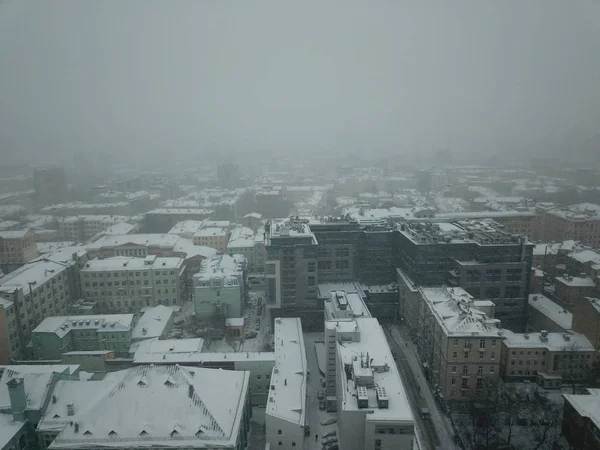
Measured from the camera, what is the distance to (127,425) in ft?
42.5

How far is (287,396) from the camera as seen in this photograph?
607 inches

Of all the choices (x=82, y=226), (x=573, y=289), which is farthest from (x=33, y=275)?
(x=573, y=289)

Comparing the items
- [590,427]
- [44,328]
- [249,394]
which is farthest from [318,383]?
[44,328]

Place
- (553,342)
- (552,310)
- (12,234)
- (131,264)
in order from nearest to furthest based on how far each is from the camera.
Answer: (553,342), (552,310), (131,264), (12,234)

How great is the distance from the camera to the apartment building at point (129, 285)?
26.1 metres

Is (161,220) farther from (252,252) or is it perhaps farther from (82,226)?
(252,252)

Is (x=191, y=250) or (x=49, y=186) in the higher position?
(x=49, y=186)

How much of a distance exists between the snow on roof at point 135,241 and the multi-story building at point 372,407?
2145 centimetres

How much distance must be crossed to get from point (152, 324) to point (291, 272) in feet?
24.4

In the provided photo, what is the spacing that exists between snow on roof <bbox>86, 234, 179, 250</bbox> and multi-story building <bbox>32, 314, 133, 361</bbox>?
11918 mm

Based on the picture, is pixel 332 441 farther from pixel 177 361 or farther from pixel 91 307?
pixel 91 307

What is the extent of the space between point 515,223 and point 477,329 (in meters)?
23.0

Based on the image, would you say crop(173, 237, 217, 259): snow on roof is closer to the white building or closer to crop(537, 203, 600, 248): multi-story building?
the white building

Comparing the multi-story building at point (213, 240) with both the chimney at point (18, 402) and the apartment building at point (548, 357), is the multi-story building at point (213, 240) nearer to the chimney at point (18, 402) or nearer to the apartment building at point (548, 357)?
the chimney at point (18, 402)
